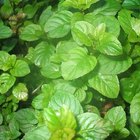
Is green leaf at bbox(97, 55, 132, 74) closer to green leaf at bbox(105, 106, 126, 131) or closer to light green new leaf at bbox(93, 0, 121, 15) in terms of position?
green leaf at bbox(105, 106, 126, 131)

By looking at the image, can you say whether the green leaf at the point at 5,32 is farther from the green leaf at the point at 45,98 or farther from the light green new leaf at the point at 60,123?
the light green new leaf at the point at 60,123

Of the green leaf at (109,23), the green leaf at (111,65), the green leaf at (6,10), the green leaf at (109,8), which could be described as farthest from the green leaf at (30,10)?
the green leaf at (111,65)

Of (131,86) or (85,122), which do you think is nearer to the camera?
(85,122)

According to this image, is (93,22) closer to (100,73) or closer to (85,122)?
(100,73)

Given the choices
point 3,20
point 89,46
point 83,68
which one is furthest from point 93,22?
point 3,20

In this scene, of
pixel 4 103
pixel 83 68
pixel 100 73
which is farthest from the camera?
pixel 4 103

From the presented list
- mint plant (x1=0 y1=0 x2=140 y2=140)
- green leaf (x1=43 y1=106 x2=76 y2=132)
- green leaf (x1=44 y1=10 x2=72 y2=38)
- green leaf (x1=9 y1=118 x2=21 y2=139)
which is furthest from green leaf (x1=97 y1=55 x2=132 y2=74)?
green leaf (x1=9 y1=118 x2=21 y2=139)
